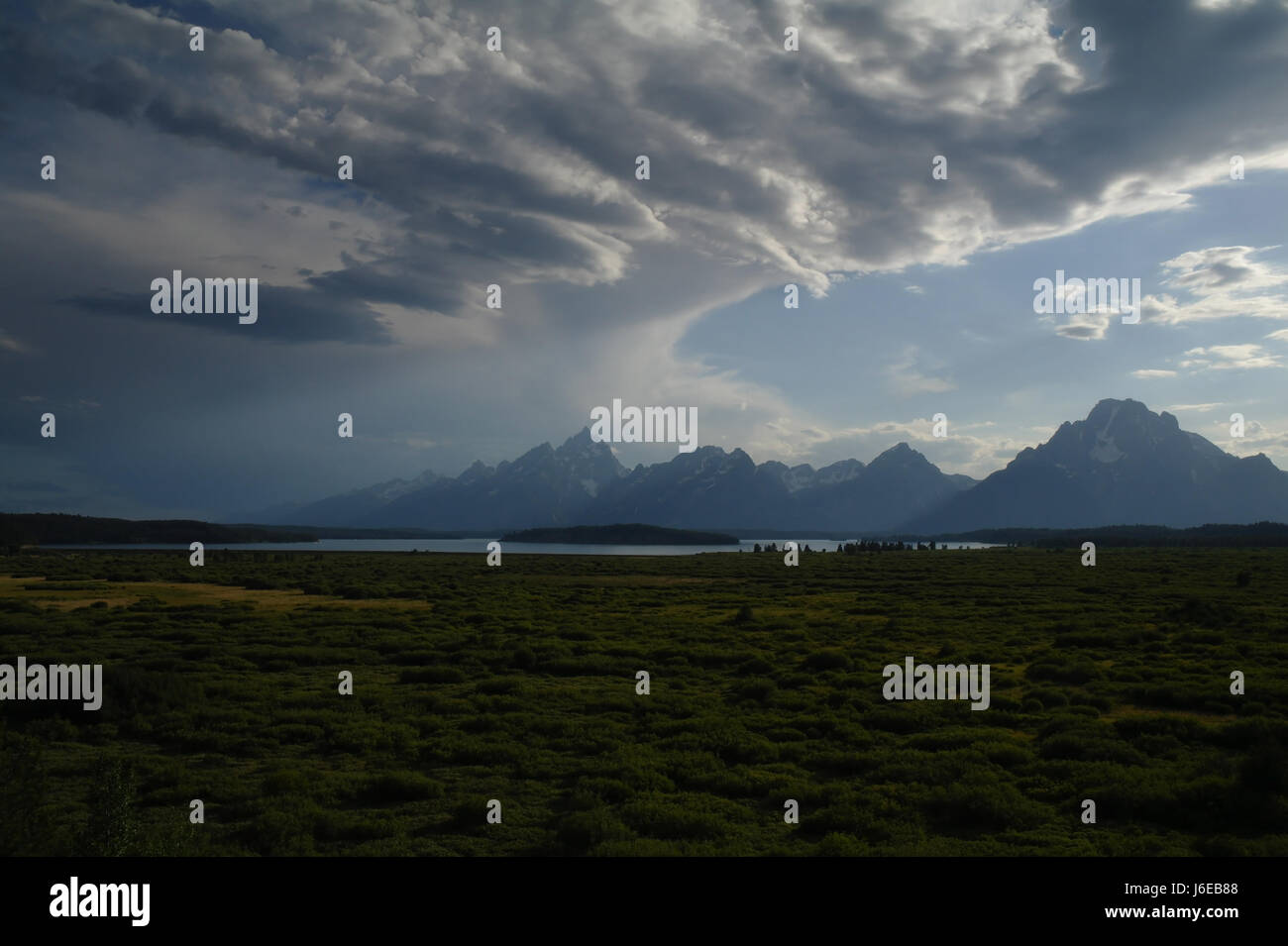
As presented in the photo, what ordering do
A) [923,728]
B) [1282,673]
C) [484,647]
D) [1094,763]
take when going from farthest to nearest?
[484,647] → [1282,673] → [923,728] → [1094,763]

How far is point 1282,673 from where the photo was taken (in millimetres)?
28250

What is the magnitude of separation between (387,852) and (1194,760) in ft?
61.2

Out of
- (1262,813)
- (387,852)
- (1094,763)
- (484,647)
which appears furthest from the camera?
(484,647)

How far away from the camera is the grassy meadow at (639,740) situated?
12.7m

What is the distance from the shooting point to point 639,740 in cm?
1989

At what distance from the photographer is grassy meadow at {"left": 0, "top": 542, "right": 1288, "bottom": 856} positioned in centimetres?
1273

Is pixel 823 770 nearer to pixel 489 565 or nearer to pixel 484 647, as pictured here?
pixel 484 647

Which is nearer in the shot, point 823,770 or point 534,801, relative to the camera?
point 534,801
